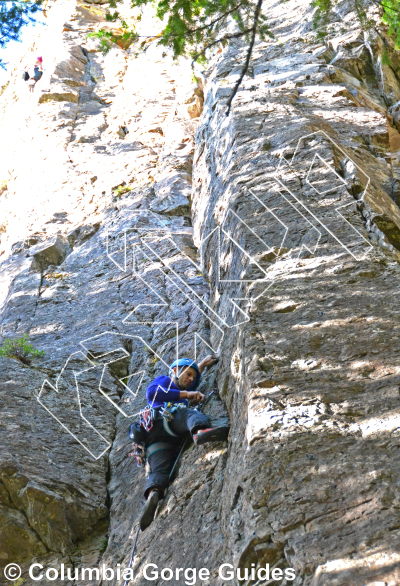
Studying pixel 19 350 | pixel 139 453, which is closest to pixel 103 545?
pixel 139 453

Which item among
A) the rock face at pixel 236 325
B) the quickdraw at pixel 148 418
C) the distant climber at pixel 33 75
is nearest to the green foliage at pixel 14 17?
the rock face at pixel 236 325

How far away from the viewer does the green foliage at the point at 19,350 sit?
709 cm

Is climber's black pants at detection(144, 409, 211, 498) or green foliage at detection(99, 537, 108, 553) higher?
climber's black pants at detection(144, 409, 211, 498)

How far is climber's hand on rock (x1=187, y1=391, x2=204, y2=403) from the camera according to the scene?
496 centimetres

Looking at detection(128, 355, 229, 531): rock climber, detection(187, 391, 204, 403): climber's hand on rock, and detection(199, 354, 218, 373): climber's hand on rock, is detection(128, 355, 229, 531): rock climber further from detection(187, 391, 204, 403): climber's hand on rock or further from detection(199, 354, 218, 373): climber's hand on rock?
detection(199, 354, 218, 373): climber's hand on rock

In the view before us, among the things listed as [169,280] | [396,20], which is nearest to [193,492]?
[169,280]

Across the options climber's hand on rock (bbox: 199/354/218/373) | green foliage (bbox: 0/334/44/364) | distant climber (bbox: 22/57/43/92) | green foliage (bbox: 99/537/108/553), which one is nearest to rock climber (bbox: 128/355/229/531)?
climber's hand on rock (bbox: 199/354/218/373)

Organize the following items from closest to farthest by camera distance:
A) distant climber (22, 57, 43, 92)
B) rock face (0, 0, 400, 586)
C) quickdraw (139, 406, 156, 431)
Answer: rock face (0, 0, 400, 586)
quickdraw (139, 406, 156, 431)
distant climber (22, 57, 43, 92)

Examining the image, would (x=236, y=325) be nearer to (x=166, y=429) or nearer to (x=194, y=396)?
(x=194, y=396)

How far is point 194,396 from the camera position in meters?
4.96

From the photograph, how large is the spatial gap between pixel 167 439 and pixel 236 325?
118 centimetres

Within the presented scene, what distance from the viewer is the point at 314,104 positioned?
8.20 m

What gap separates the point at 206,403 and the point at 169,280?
3.29 meters

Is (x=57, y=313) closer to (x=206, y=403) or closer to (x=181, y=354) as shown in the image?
(x=181, y=354)
